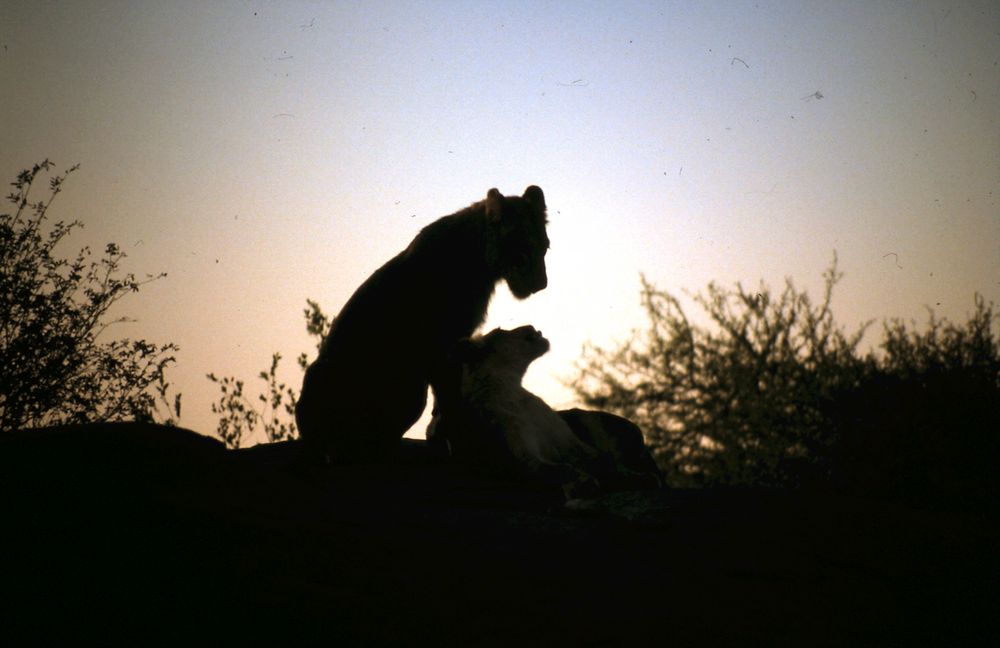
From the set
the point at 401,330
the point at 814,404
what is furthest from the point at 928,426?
the point at 401,330

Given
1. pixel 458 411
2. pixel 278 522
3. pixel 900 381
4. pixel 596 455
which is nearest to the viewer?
pixel 278 522

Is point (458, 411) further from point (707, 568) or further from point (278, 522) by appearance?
point (707, 568)

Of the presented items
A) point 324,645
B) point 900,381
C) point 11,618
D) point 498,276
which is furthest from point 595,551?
point 900,381

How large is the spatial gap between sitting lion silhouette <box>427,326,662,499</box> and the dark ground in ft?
1.89

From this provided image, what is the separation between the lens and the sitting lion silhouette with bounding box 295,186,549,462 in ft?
19.0

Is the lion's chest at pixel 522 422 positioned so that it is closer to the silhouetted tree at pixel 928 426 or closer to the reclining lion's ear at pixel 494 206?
the reclining lion's ear at pixel 494 206

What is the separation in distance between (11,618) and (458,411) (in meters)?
3.03

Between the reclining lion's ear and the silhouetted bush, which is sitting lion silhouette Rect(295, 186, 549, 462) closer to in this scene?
the reclining lion's ear

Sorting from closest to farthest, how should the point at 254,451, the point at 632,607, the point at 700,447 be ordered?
the point at 632,607 → the point at 254,451 → the point at 700,447

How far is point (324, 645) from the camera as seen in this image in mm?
2422

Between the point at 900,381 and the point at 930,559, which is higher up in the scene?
the point at 900,381

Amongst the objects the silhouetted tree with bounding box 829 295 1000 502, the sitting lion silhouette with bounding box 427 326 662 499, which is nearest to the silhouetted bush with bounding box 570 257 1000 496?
the silhouetted tree with bounding box 829 295 1000 502

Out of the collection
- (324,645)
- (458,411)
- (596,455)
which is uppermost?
(458,411)

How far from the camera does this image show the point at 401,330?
590 cm
